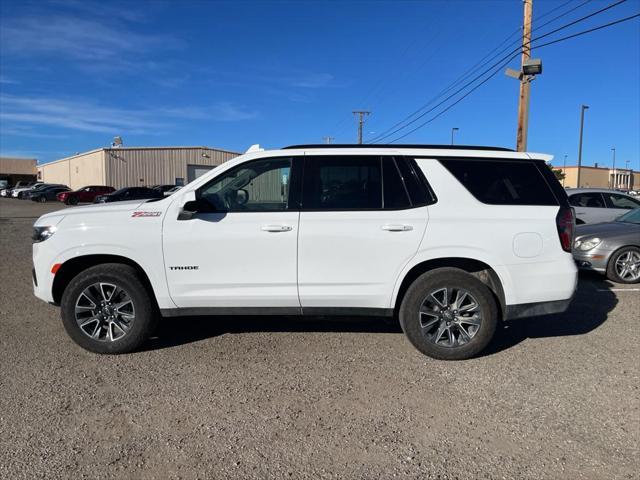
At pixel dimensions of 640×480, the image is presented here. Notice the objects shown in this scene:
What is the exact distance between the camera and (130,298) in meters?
4.42

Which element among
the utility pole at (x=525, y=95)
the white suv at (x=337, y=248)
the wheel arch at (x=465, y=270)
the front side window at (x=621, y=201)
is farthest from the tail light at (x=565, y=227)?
the utility pole at (x=525, y=95)

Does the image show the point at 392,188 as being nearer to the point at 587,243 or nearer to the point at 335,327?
the point at 335,327

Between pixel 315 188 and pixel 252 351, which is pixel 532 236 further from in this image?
pixel 252 351

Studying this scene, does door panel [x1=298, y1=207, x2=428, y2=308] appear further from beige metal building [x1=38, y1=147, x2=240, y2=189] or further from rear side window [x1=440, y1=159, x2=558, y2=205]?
beige metal building [x1=38, y1=147, x2=240, y2=189]

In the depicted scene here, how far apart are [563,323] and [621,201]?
330 inches

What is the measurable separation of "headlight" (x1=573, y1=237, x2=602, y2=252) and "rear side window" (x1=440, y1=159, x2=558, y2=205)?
409 cm

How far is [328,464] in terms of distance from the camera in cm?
287

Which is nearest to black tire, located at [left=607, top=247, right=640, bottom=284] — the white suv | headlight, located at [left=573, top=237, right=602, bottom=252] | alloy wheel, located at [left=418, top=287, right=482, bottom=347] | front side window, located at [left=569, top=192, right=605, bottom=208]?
headlight, located at [left=573, top=237, right=602, bottom=252]

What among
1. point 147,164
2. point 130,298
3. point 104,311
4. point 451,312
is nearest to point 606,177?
point 147,164

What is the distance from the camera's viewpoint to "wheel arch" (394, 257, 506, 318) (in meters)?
4.42

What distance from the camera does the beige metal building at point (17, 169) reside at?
8312cm

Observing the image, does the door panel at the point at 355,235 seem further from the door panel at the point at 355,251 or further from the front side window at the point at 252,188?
the front side window at the point at 252,188

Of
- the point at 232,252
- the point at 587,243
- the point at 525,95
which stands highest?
the point at 525,95

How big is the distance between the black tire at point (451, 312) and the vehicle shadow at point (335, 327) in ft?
1.24
